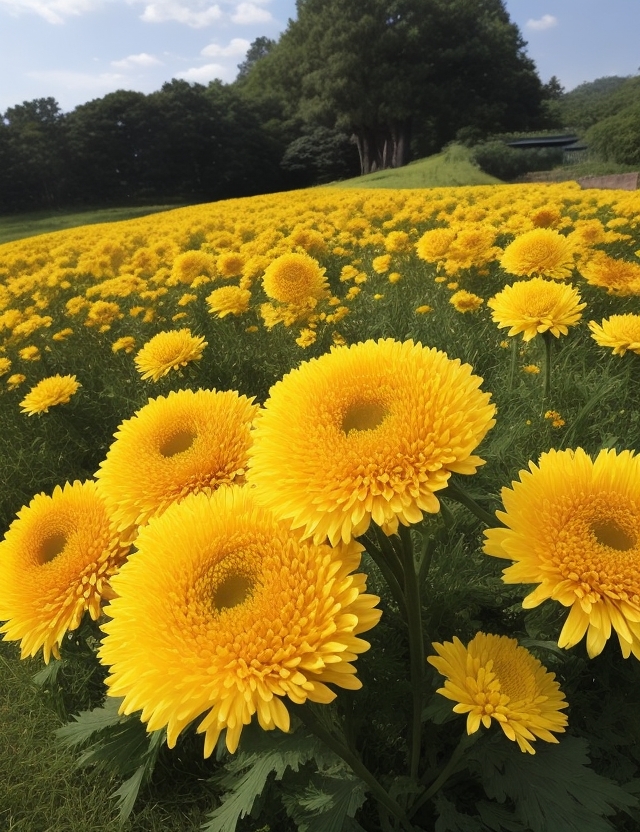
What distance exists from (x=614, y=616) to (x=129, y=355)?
4.41m

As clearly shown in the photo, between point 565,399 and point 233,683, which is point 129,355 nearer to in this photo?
point 565,399

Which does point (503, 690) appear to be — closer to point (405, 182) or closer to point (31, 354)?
point (31, 354)

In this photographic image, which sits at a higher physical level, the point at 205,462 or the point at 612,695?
the point at 205,462

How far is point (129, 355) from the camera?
184 inches

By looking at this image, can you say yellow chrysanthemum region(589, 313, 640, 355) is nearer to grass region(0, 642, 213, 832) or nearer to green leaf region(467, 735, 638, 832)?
green leaf region(467, 735, 638, 832)

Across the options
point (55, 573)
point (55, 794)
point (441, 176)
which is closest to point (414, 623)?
point (55, 573)

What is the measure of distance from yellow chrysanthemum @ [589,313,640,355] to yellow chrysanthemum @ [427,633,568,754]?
4.52ft

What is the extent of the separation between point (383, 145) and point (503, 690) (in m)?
46.3

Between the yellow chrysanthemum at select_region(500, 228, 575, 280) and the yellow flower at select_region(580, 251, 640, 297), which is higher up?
the yellow chrysanthemum at select_region(500, 228, 575, 280)

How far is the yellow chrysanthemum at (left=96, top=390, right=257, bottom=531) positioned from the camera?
1.13 meters

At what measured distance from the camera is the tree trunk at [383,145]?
3934 cm

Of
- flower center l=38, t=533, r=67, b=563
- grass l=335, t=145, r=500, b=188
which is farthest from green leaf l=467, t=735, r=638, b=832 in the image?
grass l=335, t=145, r=500, b=188

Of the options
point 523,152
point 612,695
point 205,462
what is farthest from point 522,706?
point 523,152

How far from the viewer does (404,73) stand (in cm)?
3800
